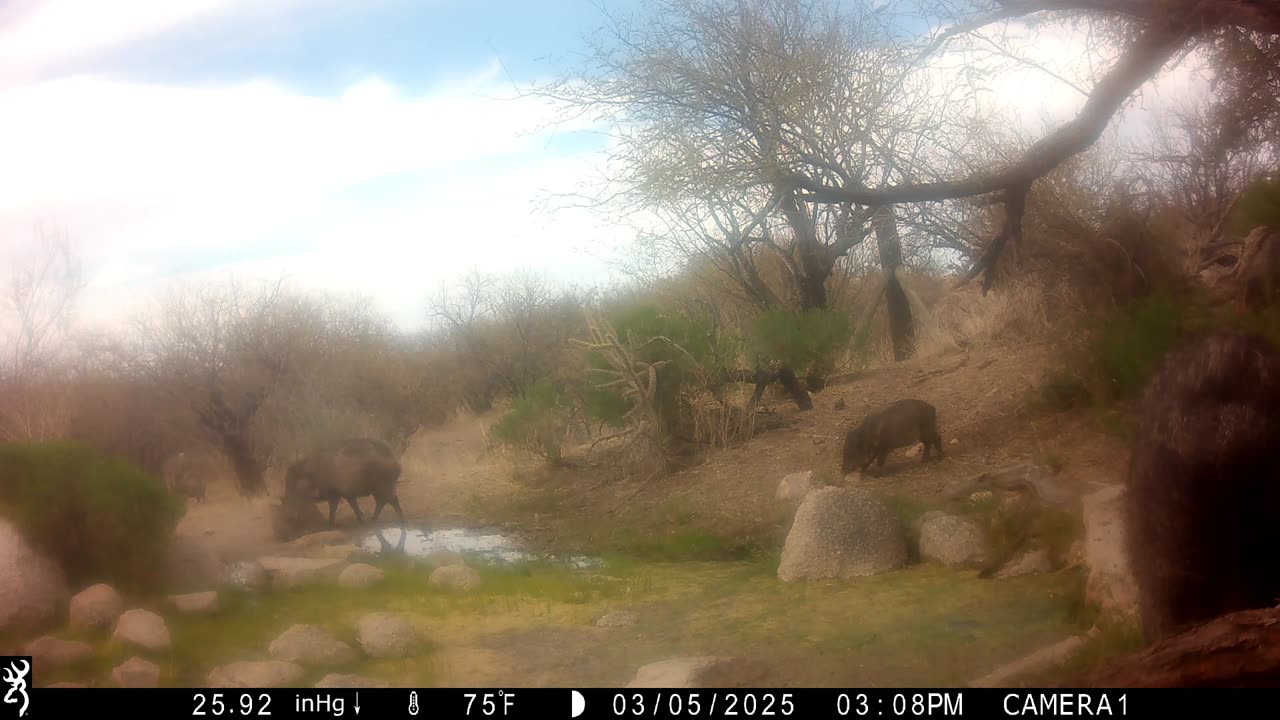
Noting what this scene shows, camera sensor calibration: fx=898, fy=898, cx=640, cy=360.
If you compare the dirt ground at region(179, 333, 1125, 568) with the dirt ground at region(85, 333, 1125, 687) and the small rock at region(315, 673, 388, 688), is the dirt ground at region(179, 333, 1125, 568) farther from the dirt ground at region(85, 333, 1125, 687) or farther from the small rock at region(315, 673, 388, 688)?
the small rock at region(315, 673, 388, 688)

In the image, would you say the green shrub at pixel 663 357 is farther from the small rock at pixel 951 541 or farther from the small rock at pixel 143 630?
the small rock at pixel 143 630

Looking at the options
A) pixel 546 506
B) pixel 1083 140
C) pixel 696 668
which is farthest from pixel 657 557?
pixel 1083 140

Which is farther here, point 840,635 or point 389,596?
point 840,635

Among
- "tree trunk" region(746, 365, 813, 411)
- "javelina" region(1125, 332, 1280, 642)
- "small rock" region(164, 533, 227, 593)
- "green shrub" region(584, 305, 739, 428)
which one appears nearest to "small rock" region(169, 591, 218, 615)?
"small rock" region(164, 533, 227, 593)

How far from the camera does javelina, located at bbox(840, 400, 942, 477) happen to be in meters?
9.30

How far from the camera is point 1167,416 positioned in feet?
12.8

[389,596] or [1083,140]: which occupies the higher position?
[1083,140]

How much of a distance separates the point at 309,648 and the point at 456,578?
1.26 m

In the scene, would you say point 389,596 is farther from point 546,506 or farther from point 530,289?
point 530,289

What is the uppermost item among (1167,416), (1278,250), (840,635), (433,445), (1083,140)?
(1083,140)

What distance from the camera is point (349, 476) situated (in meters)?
5.31

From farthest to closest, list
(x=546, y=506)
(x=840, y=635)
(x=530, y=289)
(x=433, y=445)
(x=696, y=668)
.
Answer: (x=530, y=289) → (x=546, y=506) → (x=433, y=445) → (x=840, y=635) → (x=696, y=668)

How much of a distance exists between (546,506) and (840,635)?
5562 millimetres
